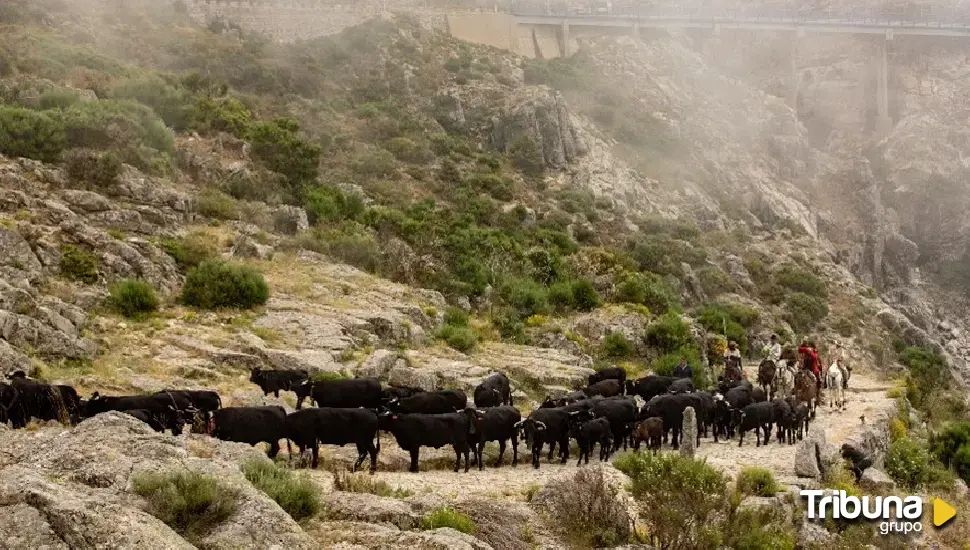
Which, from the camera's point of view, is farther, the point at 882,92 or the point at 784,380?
the point at 882,92

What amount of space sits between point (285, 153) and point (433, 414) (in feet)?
88.2

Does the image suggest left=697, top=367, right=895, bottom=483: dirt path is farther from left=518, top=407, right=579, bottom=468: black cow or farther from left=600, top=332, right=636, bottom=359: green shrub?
left=600, top=332, right=636, bottom=359: green shrub

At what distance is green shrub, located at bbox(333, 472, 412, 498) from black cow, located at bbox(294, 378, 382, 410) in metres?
5.04

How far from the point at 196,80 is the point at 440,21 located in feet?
112

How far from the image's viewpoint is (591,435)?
56.9 feet

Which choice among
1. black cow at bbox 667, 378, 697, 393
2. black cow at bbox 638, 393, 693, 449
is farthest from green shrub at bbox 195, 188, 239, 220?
black cow at bbox 638, 393, 693, 449

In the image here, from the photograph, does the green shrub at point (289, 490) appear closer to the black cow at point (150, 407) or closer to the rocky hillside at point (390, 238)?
the rocky hillside at point (390, 238)

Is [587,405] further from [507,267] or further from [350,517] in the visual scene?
[507,267]

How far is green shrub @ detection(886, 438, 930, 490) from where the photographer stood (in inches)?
824

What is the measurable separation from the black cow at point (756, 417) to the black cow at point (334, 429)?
382 inches

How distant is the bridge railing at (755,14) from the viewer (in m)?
88.0

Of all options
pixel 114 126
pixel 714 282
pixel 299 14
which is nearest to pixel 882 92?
pixel 714 282

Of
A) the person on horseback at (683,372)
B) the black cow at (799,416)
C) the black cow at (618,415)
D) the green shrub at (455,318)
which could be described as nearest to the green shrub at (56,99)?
the green shrub at (455,318)

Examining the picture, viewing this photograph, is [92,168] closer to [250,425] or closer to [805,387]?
[250,425]
